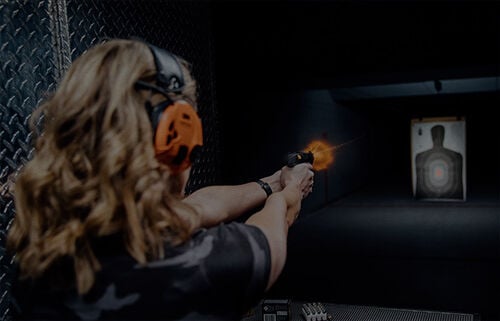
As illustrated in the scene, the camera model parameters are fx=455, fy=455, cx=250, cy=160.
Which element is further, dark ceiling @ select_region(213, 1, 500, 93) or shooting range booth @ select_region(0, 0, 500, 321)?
dark ceiling @ select_region(213, 1, 500, 93)

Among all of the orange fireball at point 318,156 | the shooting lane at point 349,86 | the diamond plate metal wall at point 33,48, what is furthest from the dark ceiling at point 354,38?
the diamond plate metal wall at point 33,48

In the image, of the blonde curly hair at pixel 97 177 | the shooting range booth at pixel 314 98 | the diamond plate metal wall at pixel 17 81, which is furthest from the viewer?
the shooting range booth at pixel 314 98

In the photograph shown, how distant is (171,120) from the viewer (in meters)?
0.70

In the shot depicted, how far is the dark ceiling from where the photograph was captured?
9.86 feet

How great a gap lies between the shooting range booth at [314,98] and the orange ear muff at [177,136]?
70 centimetres

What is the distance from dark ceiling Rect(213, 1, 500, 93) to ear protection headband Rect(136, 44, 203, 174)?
218cm

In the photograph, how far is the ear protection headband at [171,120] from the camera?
693 millimetres

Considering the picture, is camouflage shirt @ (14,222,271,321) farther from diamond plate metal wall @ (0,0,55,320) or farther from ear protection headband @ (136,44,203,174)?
diamond plate metal wall @ (0,0,55,320)

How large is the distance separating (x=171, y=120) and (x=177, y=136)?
3 cm

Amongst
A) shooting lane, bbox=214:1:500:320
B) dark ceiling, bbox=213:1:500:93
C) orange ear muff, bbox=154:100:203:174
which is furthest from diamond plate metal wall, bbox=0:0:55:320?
dark ceiling, bbox=213:1:500:93

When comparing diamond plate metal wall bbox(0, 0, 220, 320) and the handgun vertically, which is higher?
diamond plate metal wall bbox(0, 0, 220, 320)

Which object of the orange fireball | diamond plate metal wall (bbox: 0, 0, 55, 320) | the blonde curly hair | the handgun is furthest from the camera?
the orange fireball

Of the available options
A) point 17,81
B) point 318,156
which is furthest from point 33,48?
point 318,156

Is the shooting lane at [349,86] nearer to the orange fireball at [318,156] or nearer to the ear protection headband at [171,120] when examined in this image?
the orange fireball at [318,156]
